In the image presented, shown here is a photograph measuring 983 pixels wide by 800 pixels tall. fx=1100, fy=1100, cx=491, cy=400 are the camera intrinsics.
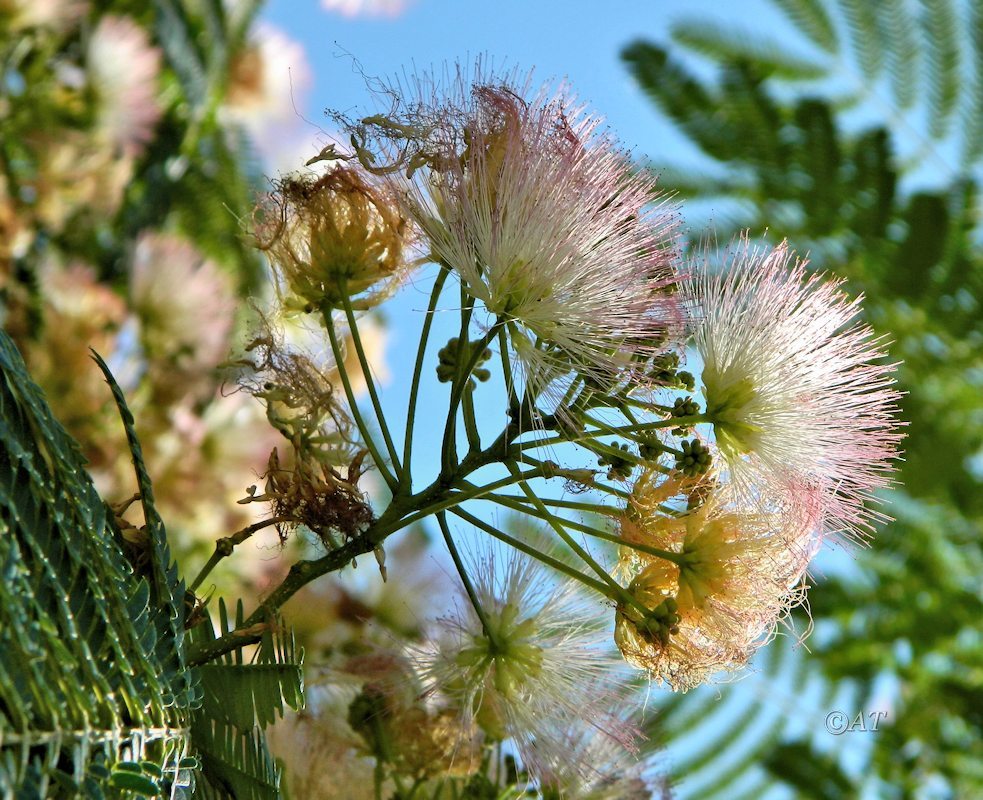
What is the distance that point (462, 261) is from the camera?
89cm

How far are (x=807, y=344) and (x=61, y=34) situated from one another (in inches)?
83.8

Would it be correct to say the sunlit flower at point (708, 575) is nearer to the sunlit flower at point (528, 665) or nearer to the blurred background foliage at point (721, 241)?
the sunlit flower at point (528, 665)

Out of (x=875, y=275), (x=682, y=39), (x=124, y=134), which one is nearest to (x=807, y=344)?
(x=875, y=275)

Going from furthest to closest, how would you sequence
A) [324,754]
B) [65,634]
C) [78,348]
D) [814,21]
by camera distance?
[814,21] → [78,348] → [324,754] → [65,634]

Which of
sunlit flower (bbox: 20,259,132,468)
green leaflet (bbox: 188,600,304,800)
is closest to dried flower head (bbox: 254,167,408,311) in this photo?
green leaflet (bbox: 188,600,304,800)

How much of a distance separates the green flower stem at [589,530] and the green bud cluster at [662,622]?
0.11ft

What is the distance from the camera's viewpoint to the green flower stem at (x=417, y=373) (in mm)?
862

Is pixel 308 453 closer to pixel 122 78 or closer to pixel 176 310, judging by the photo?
pixel 176 310

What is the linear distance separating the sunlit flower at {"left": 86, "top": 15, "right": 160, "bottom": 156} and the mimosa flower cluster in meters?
1.66

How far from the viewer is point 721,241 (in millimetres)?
2332

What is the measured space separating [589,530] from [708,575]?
4.4 inches

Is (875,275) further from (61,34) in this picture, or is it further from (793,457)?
(61,34)

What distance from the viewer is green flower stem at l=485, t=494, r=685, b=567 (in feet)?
2.77

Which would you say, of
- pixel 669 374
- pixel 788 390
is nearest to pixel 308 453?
pixel 669 374
